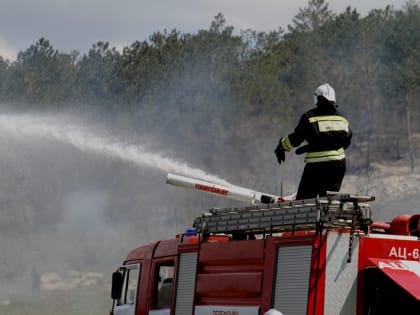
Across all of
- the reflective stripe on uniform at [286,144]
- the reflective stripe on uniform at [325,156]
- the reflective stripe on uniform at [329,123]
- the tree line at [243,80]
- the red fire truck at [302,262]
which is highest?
the tree line at [243,80]

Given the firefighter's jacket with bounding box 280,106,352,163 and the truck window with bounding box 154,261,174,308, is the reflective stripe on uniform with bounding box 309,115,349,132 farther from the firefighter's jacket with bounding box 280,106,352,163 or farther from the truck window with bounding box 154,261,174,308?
the truck window with bounding box 154,261,174,308

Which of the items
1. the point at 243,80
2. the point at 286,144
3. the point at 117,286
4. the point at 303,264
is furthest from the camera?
the point at 243,80

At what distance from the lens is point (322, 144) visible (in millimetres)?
10242

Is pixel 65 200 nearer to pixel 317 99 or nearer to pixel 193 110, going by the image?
pixel 193 110

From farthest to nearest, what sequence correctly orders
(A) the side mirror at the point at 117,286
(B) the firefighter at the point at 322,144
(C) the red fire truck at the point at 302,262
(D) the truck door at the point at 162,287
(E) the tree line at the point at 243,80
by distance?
Answer: 1. (E) the tree line at the point at 243,80
2. (A) the side mirror at the point at 117,286
3. (D) the truck door at the point at 162,287
4. (B) the firefighter at the point at 322,144
5. (C) the red fire truck at the point at 302,262

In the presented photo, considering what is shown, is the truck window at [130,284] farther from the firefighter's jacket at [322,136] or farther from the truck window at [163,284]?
the firefighter's jacket at [322,136]

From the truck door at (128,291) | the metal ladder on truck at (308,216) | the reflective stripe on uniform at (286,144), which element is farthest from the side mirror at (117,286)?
the reflective stripe on uniform at (286,144)

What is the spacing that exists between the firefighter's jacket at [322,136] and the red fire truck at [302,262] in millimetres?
918

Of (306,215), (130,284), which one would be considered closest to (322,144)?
(306,215)

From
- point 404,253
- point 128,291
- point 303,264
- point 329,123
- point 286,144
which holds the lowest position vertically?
point 128,291

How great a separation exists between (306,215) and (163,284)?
300 centimetres

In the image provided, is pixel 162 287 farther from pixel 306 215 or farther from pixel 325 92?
pixel 306 215

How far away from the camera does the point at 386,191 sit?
4653 centimetres

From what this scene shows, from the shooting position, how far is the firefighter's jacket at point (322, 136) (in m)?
10.2
